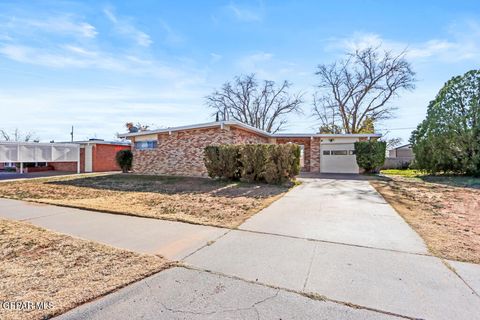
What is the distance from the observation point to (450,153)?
1298cm

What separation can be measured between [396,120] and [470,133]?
15743 millimetres

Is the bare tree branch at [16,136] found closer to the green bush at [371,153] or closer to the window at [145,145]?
the window at [145,145]

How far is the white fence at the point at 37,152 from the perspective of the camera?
1465 cm

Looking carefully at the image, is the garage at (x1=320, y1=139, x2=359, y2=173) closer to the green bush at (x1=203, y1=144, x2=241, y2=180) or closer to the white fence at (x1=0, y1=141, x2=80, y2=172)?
the green bush at (x1=203, y1=144, x2=241, y2=180)

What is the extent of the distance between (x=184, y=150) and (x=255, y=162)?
18.5 feet

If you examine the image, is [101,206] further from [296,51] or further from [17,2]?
[296,51]

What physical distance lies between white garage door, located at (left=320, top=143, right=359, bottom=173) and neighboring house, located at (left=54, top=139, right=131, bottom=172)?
17065mm

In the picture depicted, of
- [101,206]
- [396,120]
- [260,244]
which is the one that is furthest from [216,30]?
[396,120]

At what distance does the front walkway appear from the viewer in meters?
2.15

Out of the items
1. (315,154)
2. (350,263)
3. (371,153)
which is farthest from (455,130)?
(350,263)

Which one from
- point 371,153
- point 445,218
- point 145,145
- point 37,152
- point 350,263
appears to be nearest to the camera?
point 350,263

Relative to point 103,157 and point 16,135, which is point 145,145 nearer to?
point 103,157

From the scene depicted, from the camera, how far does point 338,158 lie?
56.2 feet

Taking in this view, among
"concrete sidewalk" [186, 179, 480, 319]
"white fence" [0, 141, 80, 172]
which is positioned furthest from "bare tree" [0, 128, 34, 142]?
"concrete sidewalk" [186, 179, 480, 319]
